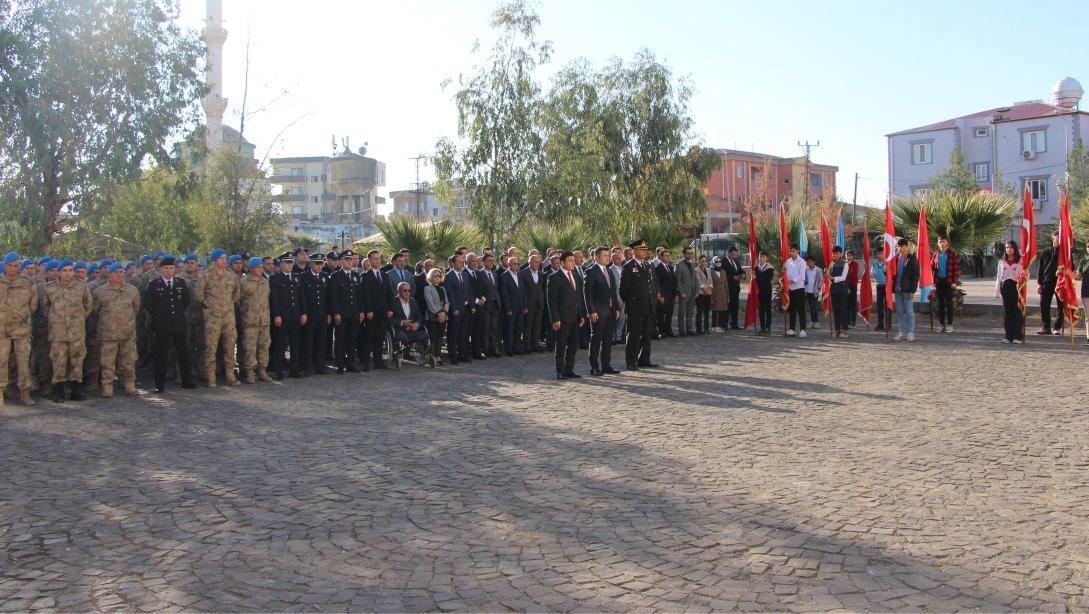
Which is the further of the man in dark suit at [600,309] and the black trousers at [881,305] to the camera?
the black trousers at [881,305]

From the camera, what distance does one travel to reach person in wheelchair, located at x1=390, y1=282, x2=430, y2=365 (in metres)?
15.8

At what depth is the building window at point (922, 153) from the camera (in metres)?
69.9

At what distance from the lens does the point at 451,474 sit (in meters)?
7.61

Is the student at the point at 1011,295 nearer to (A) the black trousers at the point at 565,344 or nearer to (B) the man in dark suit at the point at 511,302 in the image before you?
(A) the black trousers at the point at 565,344

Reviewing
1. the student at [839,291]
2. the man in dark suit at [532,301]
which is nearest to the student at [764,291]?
the student at [839,291]

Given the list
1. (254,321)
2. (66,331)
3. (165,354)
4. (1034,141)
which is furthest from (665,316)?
(1034,141)

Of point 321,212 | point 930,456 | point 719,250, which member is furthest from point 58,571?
point 321,212

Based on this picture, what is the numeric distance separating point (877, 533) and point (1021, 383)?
7.65 metres

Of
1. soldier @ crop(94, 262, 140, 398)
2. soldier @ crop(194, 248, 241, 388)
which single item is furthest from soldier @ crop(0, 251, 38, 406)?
soldier @ crop(194, 248, 241, 388)

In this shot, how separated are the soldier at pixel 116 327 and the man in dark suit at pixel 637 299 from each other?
6.99 meters

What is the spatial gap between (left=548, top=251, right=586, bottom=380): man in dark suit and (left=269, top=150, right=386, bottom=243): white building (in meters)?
54.7

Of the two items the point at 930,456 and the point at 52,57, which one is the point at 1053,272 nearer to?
the point at 930,456

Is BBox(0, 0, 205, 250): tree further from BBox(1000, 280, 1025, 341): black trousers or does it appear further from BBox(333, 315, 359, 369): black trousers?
BBox(1000, 280, 1025, 341): black trousers

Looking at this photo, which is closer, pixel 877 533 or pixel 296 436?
pixel 877 533
